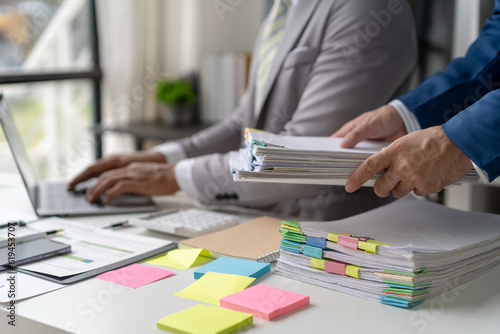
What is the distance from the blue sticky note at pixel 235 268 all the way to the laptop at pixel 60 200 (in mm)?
468

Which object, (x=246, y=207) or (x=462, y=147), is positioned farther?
(x=246, y=207)

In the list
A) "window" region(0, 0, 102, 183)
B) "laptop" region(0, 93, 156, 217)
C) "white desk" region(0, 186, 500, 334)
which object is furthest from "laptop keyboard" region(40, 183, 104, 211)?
"window" region(0, 0, 102, 183)

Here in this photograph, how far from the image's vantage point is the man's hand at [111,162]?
155 cm

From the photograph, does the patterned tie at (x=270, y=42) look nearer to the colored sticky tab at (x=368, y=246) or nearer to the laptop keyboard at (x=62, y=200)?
the laptop keyboard at (x=62, y=200)

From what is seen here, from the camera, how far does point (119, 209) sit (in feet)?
4.54

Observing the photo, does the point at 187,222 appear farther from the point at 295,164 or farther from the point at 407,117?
the point at 407,117

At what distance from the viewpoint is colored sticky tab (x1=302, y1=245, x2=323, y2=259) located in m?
0.89

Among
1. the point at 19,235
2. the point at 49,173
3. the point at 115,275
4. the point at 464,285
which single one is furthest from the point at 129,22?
the point at 464,285

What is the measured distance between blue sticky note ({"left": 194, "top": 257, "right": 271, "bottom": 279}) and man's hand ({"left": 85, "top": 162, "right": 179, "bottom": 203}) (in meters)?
0.50

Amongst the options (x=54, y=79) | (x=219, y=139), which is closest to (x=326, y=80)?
(x=219, y=139)

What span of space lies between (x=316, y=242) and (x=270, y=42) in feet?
2.74

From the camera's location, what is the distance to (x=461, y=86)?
1250 mm

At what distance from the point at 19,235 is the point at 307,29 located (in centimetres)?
84

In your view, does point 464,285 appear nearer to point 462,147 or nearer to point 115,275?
point 462,147
